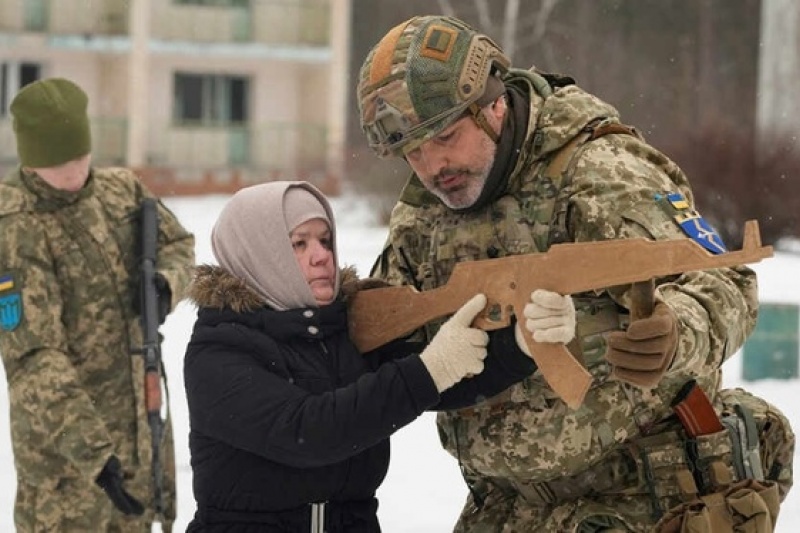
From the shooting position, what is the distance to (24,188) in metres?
6.13

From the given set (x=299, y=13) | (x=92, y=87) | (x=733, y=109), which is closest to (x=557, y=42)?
(x=733, y=109)

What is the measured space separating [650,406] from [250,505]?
929 millimetres

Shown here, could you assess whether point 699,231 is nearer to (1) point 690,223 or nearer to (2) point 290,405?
(1) point 690,223

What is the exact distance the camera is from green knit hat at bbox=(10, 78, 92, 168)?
20.1 ft

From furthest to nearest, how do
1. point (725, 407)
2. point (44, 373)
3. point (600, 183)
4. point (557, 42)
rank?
point (557, 42), point (44, 373), point (725, 407), point (600, 183)

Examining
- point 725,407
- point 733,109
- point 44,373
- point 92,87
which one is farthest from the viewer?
point 733,109

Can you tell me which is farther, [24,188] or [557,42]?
[557,42]

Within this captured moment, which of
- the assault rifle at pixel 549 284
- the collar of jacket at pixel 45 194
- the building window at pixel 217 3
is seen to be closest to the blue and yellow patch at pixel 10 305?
the collar of jacket at pixel 45 194

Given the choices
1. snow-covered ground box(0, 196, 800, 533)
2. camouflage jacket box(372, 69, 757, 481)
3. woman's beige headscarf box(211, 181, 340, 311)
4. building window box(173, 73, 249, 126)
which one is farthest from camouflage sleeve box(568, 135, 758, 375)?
building window box(173, 73, 249, 126)

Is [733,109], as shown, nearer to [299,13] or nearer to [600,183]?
[299,13]

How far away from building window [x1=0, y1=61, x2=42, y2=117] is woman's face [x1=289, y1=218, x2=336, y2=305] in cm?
2524

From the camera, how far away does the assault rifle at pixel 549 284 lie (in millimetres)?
3041

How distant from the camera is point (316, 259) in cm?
380

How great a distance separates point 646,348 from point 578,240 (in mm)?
578
